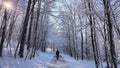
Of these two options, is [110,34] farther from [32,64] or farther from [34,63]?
[34,63]

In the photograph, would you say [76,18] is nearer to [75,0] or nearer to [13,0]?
[75,0]

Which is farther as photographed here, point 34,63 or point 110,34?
point 34,63

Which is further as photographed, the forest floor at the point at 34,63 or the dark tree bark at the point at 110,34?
the forest floor at the point at 34,63

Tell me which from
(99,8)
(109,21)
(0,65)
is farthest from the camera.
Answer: (99,8)

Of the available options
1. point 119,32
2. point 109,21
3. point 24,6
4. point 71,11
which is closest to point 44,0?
point 24,6

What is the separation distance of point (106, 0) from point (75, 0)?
85.7 ft

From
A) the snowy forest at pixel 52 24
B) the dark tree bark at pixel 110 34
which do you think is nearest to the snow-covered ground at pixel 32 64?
the snowy forest at pixel 52 24

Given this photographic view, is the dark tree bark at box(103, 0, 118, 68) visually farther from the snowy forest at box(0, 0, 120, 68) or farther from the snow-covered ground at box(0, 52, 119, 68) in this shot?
the snow-covered ground at box(0, 52, 119, 68)

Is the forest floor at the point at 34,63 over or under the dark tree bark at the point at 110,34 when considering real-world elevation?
under

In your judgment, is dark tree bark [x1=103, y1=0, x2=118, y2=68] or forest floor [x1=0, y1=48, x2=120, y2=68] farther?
forest floor [x1=0, y1=48, x2=120, y2=68]

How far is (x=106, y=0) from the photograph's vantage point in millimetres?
10992

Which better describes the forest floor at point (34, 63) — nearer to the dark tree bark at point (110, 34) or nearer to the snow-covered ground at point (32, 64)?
the snow-covered ground at point (32, 64)

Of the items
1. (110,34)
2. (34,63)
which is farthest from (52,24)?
(110,34)

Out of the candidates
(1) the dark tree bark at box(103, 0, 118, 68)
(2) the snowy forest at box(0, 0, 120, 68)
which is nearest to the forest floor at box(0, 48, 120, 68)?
(2) the snowy forest at box(0, 0, 120, 68)
